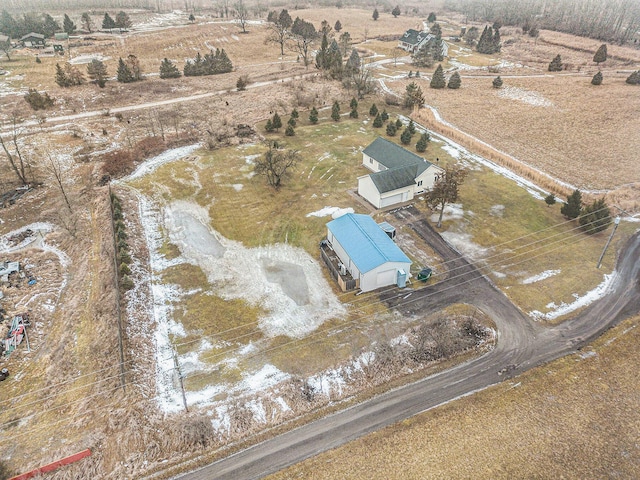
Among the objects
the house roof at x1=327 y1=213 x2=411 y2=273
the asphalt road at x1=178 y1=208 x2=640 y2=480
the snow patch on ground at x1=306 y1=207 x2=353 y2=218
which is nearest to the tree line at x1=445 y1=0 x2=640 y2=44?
the asphalt road at x1=178 y1=208 x2=640 y2=480

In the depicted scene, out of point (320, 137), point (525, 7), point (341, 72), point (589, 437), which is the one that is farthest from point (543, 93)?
point (525, 7)

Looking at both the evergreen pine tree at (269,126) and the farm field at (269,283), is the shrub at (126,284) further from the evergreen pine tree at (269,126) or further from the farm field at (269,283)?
the evergreen pine tree at (269,126)

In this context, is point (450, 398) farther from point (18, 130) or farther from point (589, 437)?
point (18, 130)

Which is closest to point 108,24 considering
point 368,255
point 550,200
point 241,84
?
point 241,84

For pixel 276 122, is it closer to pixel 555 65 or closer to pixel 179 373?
pixel 179 373

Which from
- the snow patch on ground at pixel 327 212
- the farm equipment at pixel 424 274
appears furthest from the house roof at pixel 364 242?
the snow patch on ground at pixel 327 212

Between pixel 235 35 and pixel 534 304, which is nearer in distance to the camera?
pixel 534 304
